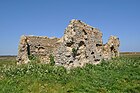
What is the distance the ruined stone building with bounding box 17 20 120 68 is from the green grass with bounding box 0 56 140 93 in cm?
119

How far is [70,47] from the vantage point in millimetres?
19281

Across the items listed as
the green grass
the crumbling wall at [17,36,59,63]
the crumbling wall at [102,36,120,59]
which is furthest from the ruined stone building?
the green grass

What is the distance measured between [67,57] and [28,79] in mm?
3863

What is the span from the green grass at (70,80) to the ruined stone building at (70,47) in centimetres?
119

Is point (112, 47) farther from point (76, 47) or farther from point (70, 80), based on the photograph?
point (70, 80)

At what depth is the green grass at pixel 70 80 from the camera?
1473 cm

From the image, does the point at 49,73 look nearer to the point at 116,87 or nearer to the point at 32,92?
the point at 32,92

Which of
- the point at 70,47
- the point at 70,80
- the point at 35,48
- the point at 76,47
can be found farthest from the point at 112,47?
the point at 70,80

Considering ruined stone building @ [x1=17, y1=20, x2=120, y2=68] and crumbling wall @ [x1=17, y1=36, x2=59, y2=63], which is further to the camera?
crumbling wall @ [x1=17, y1=36, x2=59, y2=63]

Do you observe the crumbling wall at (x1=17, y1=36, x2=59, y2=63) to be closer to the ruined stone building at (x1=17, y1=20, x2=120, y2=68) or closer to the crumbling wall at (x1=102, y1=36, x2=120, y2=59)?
the ruined stone building at (x1=17, y1=20, x2=120, y2=68)

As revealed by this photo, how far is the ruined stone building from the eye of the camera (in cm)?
1916

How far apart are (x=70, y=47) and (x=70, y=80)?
386 cm

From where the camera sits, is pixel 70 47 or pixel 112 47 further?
pixel 112 47

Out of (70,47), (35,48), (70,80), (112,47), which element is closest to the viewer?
(70,80)
